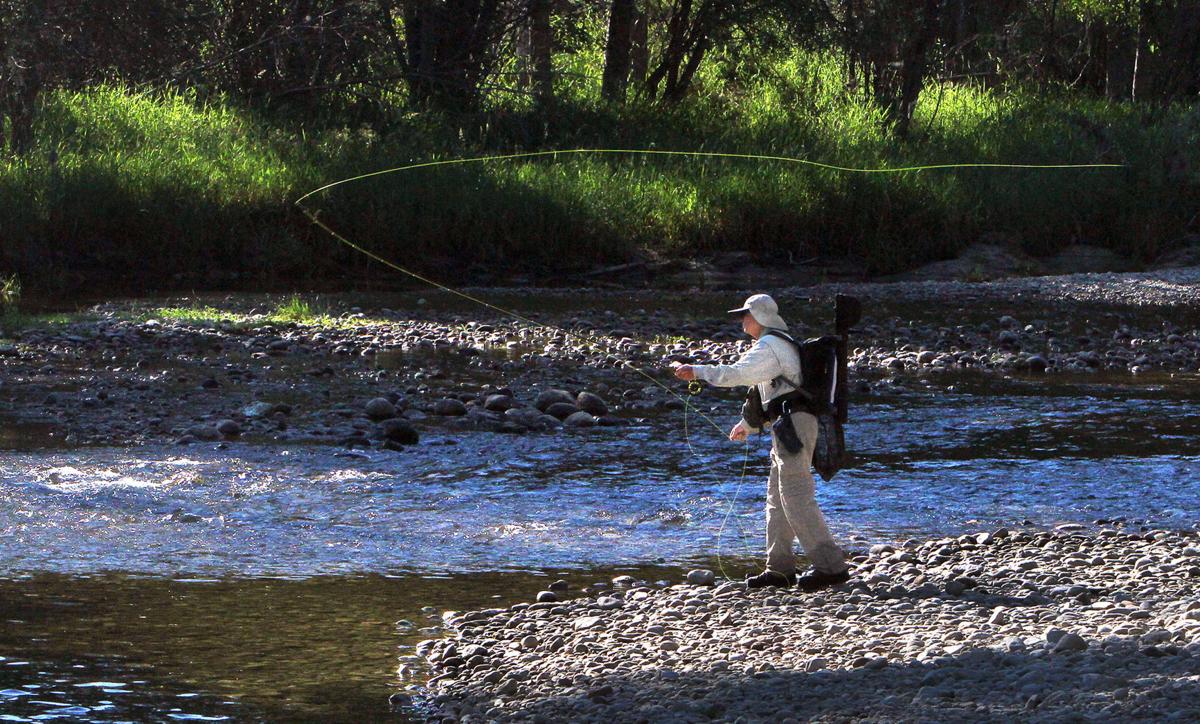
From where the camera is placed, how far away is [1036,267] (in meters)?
19.0

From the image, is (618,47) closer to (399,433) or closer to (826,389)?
(399,433)

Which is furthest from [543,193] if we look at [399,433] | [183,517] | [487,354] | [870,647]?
[870,647]

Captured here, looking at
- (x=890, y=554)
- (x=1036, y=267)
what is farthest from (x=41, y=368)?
(x=1036, y=267)

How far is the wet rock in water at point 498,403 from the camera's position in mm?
9719

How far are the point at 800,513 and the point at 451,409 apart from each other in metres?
4.08

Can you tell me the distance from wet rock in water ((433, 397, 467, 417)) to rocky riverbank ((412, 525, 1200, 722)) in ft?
12.3

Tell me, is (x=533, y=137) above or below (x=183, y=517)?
above

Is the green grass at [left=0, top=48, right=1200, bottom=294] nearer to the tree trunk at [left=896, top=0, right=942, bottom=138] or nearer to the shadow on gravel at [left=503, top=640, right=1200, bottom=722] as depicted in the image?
the tree trunk at [left=896, top=0, right=942, bottom=138]

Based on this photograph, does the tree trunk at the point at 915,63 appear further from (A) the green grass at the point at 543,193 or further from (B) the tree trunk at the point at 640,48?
(B) the tree trunk at the point at 640,48

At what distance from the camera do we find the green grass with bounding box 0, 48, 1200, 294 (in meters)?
16.5

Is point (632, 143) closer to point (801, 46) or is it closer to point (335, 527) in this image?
point (801, 46)

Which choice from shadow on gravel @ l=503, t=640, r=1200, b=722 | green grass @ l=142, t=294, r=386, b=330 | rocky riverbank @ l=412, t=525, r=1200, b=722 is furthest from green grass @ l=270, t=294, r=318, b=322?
shadow on gravel @ l=503, t=640, r=1200, b=722

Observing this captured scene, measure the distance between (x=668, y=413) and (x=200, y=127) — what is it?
33.9 ft

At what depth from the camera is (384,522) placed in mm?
7125
